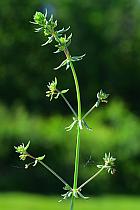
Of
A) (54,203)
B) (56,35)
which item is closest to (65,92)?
(56,35)

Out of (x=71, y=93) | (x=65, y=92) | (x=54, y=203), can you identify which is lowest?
(x=65, y=92)

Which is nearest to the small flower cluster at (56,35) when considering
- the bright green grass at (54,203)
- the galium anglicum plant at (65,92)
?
the galium anglicum plant at (65,92)

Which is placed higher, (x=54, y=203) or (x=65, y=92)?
(x=54, y=203)

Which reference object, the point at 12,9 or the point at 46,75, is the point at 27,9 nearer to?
the point at 12,9

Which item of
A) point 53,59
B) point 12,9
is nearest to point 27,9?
point 12,9

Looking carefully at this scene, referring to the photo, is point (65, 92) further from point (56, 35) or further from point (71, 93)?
point (71, 93)

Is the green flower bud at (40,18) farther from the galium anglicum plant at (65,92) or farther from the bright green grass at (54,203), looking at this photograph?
the bright green grass at (54,203)
